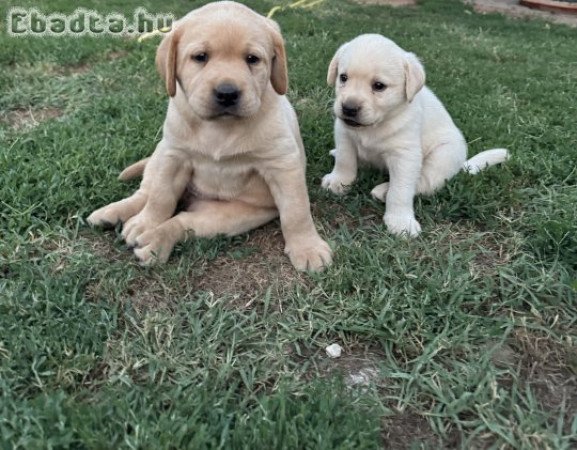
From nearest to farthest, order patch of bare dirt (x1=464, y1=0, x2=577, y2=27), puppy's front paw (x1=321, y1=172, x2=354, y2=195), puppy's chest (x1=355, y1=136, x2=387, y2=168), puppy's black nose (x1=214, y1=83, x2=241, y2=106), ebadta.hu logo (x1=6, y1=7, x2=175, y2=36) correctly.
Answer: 1. puppy's black nose (x1=214, y1=83, x2=241, y2=106)
2. puppy's chest (x1=355, y1=136, x2=387, y2=168)
3. puppy's front paw (x1=321, y1=172, x2=354, y2=195)
4. ebadta.hu logo (x1=6, y1=7, x2=175, y2=36)
5. patch of bare dirt (x1=464, y1=0, x2=577, y2=27)

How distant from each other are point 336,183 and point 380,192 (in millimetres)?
275

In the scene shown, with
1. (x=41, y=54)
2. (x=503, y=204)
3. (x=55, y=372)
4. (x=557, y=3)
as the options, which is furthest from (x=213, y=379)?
(x=557, y=3)

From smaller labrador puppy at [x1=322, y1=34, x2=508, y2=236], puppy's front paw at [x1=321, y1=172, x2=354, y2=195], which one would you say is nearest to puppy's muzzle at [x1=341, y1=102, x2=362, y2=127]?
smaller labrador puppy at [x1=322, y1=34, x2=508, y2=236]

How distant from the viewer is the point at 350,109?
3.22 metres

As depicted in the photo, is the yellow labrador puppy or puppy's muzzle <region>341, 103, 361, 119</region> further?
puppy's muzzle <region>341, 103, 361, 119</region>

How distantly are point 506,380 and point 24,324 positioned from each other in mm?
1949

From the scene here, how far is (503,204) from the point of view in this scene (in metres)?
3.46

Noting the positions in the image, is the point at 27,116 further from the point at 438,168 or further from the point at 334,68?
the point at 438,168

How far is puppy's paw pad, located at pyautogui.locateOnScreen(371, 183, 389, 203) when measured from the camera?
3527 mm

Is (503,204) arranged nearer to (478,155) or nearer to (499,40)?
(478,155)

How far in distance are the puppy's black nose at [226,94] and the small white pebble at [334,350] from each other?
115 cm

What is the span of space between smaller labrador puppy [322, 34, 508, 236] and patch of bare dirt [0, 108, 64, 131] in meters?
2.26

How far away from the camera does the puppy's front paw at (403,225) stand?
3.17 meters

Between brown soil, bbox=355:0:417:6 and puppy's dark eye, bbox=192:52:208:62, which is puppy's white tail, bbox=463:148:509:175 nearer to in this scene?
puppy's dark eye, bbox=192:52:208:62
